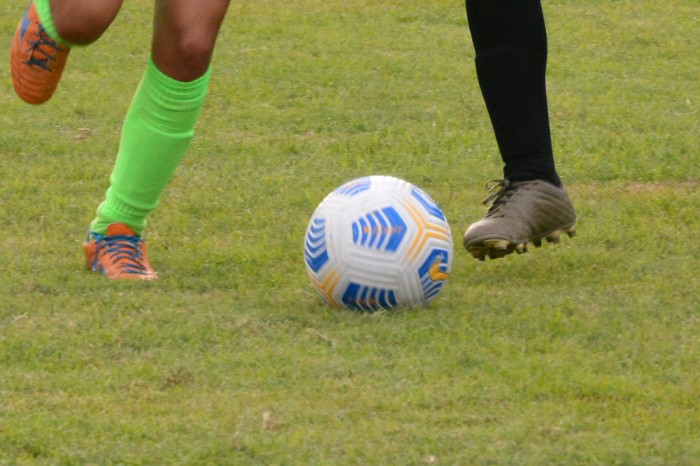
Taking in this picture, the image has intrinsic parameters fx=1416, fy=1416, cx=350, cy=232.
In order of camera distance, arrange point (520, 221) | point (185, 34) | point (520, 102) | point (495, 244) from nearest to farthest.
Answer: point (185, 34) → point (495, 244) → point (520, 221) → point (520, 102)

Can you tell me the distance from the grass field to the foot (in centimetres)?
11

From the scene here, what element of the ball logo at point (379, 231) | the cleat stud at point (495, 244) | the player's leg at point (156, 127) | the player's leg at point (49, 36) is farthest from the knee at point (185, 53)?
the cleat stud at point (495, 244)

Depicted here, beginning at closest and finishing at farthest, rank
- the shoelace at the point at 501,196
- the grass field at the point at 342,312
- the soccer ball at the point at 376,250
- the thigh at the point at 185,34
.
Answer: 1. the grass field at the point at 342,312
2. the soccer ball at the point at 376,250
3. the thigh at the point at 185,34
4. the shoelace at the point at 501,196

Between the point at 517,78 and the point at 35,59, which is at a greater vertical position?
the point at 35,59

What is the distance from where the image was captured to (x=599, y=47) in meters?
7.61

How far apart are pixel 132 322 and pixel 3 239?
3.52 ft

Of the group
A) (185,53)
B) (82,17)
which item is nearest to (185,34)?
(185,53)

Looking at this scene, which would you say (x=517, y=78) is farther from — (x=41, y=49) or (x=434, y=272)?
(x=41, y=49)

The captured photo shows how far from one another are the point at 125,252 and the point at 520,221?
118cm

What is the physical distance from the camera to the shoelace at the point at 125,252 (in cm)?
418

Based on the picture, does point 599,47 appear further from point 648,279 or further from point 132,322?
point 132,322

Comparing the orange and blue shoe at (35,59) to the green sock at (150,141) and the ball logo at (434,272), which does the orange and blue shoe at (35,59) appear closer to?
the green sock at (150,141)

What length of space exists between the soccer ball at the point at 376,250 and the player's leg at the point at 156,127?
559 mm

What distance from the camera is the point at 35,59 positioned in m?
4.00
